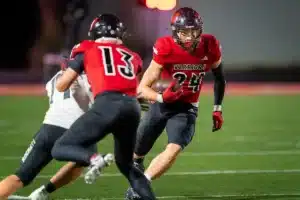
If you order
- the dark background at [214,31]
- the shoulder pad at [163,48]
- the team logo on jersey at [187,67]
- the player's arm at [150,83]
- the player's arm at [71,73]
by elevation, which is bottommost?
the dark background at [214,31]

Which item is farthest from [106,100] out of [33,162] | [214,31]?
[214,31]

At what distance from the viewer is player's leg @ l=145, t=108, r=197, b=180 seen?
566cm

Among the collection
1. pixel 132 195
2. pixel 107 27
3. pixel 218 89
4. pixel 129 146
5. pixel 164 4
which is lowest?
pixel 164 4

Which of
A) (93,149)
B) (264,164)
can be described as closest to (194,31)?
(93,149)

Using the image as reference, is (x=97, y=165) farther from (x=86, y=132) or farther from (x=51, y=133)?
(x=51, y=133)

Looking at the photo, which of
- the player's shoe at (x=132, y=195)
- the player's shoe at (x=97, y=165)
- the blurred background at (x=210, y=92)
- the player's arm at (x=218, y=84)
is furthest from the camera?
the blurred background at (x=210, y=92)

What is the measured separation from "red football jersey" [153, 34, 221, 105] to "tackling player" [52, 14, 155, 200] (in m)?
0.82

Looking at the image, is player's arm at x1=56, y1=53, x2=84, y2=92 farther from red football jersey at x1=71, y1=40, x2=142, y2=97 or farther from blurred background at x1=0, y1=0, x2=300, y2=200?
blurred background at x1=0, y1=0, x2=300, y2=200

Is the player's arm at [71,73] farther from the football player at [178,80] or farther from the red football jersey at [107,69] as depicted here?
the football player at [178,80]

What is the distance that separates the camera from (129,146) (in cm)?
490

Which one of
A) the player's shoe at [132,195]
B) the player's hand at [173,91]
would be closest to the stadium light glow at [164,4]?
the player's hand at [173,91]

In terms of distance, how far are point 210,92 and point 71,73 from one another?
10118 millimetres

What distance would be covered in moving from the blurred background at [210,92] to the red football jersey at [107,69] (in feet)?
4.45

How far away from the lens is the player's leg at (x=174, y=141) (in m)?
5.66
